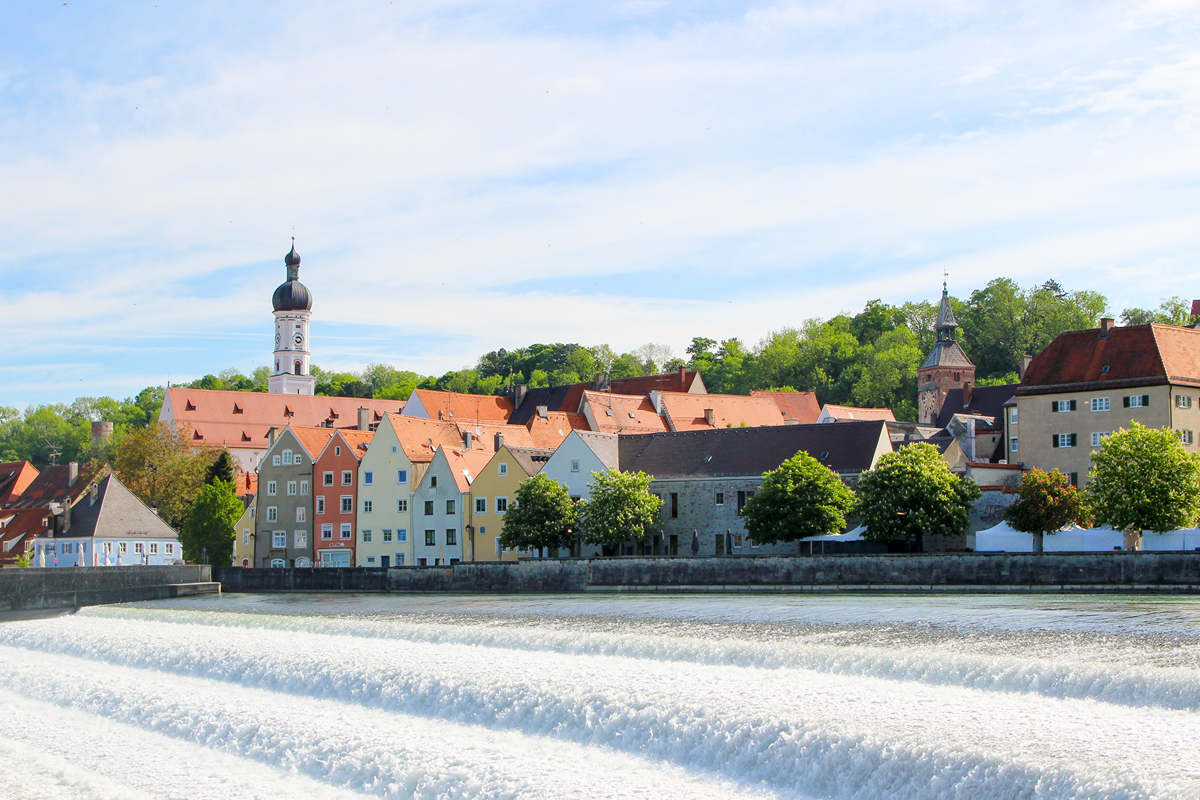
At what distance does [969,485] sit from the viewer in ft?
180

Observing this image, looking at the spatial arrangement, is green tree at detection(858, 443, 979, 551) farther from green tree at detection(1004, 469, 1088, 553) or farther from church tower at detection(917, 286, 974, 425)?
church tower at detection(917, 286, 974, 425)

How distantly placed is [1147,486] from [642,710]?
33825mm

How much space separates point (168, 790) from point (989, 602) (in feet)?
87.8

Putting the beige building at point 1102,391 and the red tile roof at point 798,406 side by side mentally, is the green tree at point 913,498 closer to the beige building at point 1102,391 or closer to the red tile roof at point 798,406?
the beige building at point 1102,391

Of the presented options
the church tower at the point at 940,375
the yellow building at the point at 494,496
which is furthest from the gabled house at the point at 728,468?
the church tower at the point at 940,375

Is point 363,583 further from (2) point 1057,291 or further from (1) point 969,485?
(2) point 1057,291

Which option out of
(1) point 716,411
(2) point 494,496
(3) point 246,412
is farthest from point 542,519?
(3) point 246,412

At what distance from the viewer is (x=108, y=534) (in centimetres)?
7475

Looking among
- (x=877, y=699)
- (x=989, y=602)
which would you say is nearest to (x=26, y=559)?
(x=989, y=602)

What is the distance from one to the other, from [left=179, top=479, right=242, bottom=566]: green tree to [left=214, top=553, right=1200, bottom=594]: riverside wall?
45.0 feet

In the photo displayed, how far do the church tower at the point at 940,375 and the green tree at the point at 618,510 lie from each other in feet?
187

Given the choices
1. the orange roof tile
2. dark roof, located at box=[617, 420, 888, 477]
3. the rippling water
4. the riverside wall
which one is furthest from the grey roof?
the rippling water

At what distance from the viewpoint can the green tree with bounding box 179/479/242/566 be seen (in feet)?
256

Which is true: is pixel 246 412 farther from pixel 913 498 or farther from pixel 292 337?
pixel 913 498
